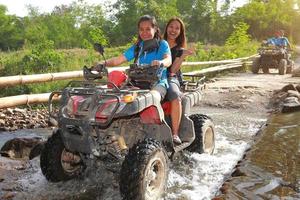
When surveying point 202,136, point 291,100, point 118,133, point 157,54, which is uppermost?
point 157,54

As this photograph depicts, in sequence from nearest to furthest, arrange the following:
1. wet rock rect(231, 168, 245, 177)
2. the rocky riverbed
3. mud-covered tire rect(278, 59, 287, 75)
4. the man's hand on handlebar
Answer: the man's hand on handlebar → wet rock rect(231, 168, 245, 177) → the rocky riverbed → mud-covered tire rect(278, 59, 287, 75)

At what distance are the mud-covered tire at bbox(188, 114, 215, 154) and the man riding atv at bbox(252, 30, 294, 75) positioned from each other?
13619 mm

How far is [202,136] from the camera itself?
5.45 m

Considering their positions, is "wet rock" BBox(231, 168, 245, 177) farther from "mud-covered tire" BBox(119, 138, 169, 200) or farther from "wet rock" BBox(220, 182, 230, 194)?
"mud-covered tire" BBox(119, 138, 169, 200)

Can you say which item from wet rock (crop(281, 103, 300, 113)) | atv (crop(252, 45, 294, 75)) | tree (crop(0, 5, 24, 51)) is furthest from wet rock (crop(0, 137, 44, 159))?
tree (crop(0, 5, 24, 51))

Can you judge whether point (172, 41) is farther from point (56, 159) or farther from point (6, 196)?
point (6, 196)

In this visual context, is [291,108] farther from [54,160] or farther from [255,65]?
[255,65]

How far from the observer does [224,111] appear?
32.6 ft

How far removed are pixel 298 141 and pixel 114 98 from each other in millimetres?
3436

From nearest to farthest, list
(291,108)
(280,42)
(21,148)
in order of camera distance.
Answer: (21,148), (291,108), (280,42)

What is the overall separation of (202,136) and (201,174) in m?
0.62

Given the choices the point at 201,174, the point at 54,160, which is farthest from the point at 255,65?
the point at 54,160

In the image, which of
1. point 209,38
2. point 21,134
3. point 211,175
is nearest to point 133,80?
point 211,175

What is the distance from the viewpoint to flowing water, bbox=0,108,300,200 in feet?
14.1
